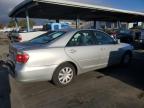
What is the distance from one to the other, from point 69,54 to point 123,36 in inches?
534

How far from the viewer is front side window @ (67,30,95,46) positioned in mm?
5016

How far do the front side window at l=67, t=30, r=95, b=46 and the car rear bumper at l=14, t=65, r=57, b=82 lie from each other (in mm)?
999

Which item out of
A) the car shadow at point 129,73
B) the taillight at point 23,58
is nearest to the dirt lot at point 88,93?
the car shadow at point 129,73

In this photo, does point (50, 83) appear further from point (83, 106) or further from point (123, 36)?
point (123, 36)

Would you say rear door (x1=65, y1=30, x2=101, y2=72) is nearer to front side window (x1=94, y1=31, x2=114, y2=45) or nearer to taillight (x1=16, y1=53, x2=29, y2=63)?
front side window (x1=94, y1=31, x2=114, y2=45)

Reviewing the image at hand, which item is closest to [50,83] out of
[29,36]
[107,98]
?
[107,98]

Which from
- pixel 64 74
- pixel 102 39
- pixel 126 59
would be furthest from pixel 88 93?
pixel 126 59

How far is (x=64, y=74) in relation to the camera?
4.77 m

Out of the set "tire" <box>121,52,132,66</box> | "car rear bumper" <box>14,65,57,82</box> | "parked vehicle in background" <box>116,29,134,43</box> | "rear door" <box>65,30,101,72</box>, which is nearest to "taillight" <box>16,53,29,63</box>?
"car rear bumper" <box>14,65,57,82</box>

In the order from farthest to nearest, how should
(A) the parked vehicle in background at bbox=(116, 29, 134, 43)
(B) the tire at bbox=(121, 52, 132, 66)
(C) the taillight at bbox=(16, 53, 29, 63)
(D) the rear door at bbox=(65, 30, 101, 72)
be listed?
1. (A) the parked vehicle in background at bbox=(116, 29, 134, 43)
2. (B) the tire at bbox=(121, 52, 132, 66)
3. (D) the rear door at bbox=(65, 30, 101, 72)
4. (C) the taillight at bbox=(16, 53, 29, 63)

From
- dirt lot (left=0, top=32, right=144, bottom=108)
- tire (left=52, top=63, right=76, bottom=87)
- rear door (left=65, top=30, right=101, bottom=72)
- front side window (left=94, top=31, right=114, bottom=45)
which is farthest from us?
front side window (left=94, top=31, right=114, bottom=45)

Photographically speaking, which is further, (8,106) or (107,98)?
(107,98)

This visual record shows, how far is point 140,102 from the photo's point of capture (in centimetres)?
378

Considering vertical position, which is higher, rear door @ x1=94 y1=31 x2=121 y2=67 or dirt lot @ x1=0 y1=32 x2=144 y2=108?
rear door @ x1=94 y1=31 x2=121 y2=67
